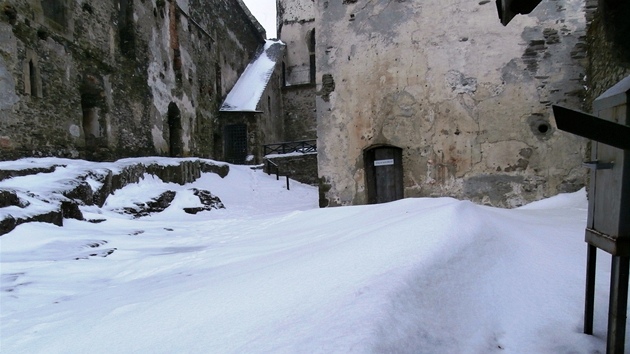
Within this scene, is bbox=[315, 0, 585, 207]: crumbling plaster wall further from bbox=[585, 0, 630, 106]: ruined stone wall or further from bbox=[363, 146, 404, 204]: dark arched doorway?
bbox=[585, 0, 630, 106]: ruined stone wall

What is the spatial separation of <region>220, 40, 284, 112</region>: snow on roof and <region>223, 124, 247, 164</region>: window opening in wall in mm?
1007

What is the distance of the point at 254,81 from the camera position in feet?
77.5

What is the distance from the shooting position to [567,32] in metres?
7.10

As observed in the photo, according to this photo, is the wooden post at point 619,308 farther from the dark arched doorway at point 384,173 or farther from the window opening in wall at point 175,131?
the window opening in wall at point 175,131

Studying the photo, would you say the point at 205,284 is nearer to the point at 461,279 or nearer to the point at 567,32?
the point at 461,279

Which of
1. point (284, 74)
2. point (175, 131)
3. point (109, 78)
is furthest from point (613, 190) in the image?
point (284, 74)

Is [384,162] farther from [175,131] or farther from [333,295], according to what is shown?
[175,131]

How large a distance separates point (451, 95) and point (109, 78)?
32.2 feet

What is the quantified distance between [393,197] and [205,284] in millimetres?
6079

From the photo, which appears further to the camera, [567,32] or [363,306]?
[567,32]

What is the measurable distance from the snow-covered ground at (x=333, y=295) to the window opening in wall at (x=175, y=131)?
40.5 ft

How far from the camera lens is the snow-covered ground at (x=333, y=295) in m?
1.64

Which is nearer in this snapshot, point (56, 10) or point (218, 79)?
point (56, 10)

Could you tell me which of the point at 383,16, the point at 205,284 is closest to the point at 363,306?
the point at 205,284
